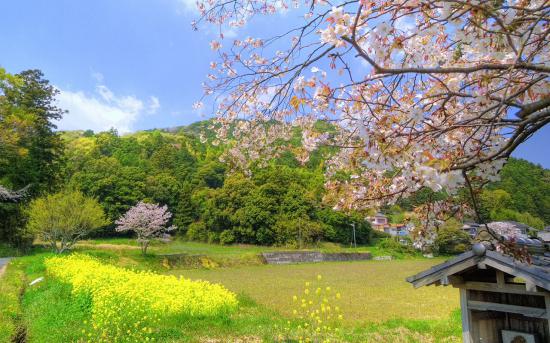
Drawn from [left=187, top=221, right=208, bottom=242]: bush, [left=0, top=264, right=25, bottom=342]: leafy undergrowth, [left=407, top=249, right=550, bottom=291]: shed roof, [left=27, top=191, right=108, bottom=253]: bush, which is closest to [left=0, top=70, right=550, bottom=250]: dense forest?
[left=187, top=221, right=208, bottom=242]: bush

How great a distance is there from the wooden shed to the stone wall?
26.5 m

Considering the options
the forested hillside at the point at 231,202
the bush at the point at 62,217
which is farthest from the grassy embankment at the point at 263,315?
the forested hillside at the point at 231,202

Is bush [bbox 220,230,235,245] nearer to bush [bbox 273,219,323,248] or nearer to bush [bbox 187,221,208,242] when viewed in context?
bush [bbox 187,221,208,242]

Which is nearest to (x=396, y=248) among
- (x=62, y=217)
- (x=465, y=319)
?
(x=62, y=217)

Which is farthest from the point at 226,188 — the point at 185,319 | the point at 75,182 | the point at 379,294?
the point at 185,319

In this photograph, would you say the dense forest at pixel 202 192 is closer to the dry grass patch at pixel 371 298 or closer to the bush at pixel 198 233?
the bush at pixel 198 233

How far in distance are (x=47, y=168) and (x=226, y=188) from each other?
2028 cm

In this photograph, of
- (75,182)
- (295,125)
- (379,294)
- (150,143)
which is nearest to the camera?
(295,125)

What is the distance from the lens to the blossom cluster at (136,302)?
6793 millimetres

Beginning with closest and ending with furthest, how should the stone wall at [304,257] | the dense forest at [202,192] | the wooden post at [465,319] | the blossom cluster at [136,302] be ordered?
1. the wooden post at [465,319]
2. the blossom cluster at [136,302]
3. the dense forest at [202,192]
4. the stone wall at [304,257]

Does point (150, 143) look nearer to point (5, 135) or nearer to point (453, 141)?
point (5, 135)

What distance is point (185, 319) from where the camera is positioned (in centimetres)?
816

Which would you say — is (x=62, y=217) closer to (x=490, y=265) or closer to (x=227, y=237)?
(x=490, y=265)

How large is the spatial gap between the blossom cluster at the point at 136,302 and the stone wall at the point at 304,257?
809 inches
